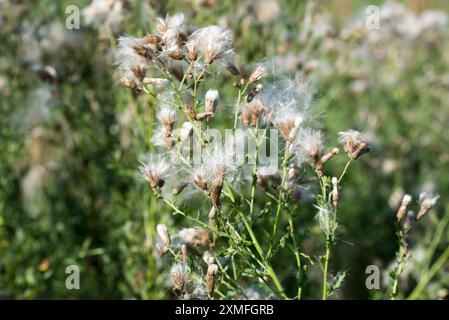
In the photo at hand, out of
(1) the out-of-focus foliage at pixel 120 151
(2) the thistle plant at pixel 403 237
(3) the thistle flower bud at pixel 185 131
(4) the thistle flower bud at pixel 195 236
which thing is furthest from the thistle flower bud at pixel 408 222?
(3) the thistle flower bud at pixel 185 131

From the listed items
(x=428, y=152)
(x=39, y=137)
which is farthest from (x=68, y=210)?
(x=428, y=152)

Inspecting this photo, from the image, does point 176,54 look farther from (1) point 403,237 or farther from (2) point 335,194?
(1) point 403,237

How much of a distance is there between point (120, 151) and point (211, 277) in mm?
1192

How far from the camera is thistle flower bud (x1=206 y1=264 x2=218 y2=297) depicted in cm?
163

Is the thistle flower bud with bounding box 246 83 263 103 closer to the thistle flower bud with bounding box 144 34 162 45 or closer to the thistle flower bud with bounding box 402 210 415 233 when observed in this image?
the thistle flower bud with bounding box 144 34 162 45

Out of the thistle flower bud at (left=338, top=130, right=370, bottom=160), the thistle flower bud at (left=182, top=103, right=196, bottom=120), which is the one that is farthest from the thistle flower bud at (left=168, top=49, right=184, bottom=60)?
the thistle flower bud at (left=338, top=130, right=370, bottom=160)

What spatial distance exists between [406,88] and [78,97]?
2.14m

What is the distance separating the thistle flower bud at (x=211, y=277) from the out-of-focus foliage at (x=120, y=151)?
660 millimetres

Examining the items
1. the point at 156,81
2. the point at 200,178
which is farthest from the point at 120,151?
the point at 200,178

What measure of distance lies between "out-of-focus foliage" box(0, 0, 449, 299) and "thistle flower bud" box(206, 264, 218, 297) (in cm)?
66

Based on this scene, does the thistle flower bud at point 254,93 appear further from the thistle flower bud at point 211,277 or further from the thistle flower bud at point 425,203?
the thistle flower bud at point 425,203
